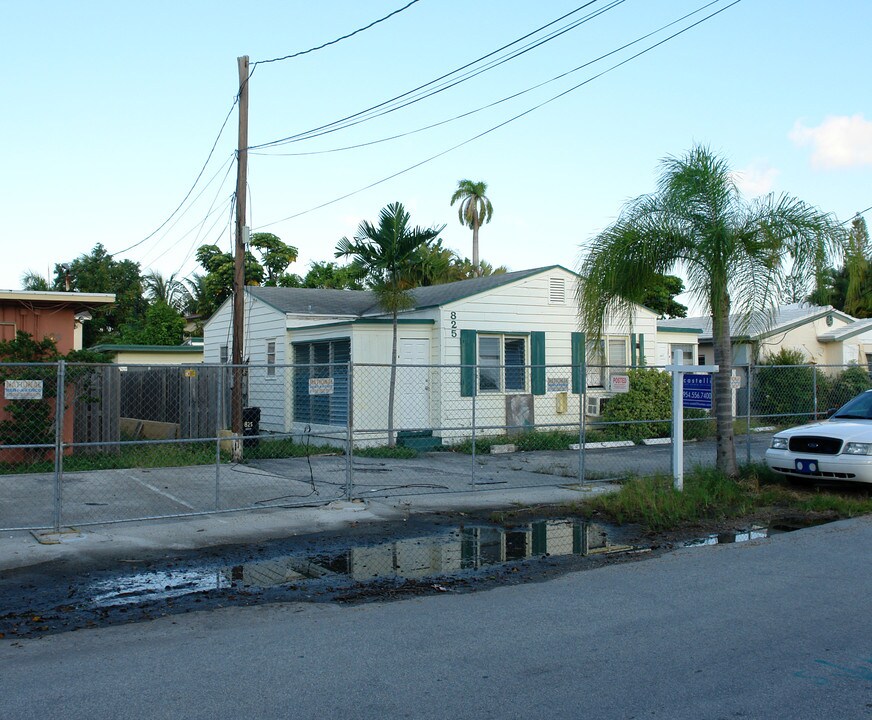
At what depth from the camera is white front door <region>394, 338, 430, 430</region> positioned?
19719 mm

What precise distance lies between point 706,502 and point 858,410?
11.5ft

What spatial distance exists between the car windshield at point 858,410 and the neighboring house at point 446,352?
6067 mm

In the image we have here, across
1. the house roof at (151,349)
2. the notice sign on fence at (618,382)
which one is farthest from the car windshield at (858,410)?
the house roof at (151,349)

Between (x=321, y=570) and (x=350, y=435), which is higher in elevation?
(x=350, y=435)

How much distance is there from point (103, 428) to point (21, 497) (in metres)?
4.26

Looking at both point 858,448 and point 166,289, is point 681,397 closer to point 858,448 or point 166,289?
point 858,448

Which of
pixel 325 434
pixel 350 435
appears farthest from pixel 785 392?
pixel 350 435

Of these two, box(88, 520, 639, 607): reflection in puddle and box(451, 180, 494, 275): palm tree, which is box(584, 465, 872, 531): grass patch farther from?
box(451, 180, 494, 275): palm tree

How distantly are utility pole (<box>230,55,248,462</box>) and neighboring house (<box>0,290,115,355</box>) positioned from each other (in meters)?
2.33

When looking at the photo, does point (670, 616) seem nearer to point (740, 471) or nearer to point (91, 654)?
point (91, 654)

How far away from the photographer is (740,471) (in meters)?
13.5

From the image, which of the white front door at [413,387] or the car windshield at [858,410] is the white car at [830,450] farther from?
the white front door at [413,387]

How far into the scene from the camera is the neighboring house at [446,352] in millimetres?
19734

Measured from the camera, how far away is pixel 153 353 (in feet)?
90.4
